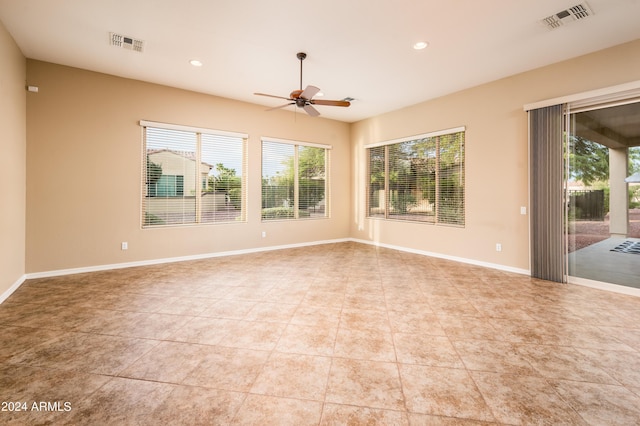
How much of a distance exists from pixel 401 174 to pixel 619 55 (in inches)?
145

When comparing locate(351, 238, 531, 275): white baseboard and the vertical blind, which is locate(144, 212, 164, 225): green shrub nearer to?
locate(351, 238, 531, 275): white baseboard

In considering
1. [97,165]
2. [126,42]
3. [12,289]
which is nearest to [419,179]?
[126,42]

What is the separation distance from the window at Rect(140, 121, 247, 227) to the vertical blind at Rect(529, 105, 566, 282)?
5.17 meters

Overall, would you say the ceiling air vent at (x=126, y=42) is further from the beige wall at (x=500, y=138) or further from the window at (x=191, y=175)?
the beige wall at (x=500, y=138)

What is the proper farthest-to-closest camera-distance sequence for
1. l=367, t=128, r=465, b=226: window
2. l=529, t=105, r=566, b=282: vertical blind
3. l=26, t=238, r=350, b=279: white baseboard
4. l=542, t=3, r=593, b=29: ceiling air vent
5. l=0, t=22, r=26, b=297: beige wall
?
l=367, t=128, r=465, b=226: window, l=26, t=238, r=350, b=279: white baseboard, l=529, t=105, r=566, b=282: vertical blind, l=0, t=22, r=26, b=297: beige wall, l=542, t=3, r=593, b=29: ceiling air vent

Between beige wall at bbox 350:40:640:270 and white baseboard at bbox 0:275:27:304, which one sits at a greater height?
beige wall at bbox 350:40:640:270

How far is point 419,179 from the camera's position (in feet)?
20.4

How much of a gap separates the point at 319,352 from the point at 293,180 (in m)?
5.04

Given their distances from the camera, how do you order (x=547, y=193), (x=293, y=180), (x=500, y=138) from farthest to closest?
(x=293, y=180) → (x=500, y=138) → (x=547, y=193)

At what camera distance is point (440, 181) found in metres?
5.80

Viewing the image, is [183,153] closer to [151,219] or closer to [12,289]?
[151,219]

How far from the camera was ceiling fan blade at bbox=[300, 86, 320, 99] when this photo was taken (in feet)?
11.8

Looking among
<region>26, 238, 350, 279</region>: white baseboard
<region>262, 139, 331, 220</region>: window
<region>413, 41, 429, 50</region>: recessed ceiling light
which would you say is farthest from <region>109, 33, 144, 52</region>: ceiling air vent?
<region>413, 41, 429, 50</region>: recessed ceiling light

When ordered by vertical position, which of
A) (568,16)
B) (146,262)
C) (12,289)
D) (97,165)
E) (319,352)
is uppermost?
(568,16)
